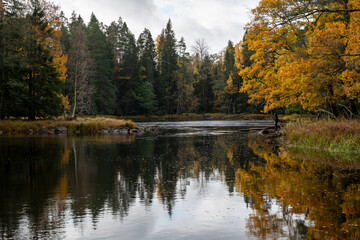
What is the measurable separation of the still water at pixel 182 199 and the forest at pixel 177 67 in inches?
227

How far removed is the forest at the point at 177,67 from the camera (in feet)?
58.1

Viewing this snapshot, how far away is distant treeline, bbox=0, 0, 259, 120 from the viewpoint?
36.3 metres

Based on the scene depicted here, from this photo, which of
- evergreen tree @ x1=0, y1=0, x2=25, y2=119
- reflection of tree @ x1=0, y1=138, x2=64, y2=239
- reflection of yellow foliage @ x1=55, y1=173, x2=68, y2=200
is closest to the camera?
reflection of tree @ x1=0, y1=138, x2=64, y2=239

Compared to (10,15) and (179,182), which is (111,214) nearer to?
(179,182)

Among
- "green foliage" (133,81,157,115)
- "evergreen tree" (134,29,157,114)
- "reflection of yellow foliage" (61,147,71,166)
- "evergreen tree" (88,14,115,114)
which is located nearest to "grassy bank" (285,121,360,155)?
"reflection of yellow foliage" (61,147,71,166)

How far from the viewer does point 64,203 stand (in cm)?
776

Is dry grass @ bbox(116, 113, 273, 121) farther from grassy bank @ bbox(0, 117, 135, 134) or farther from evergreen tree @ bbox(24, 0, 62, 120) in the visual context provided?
evergreen tree @ bbox(24, 0, 62, 120)

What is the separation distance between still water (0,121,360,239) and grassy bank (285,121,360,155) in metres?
1.95

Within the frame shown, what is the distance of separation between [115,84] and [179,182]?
67.7m

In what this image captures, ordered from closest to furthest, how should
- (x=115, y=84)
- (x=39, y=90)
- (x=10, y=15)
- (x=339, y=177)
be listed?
(x=339, y=177), (x=39, y=90), (x=10, y=15), (x=115, y=84)

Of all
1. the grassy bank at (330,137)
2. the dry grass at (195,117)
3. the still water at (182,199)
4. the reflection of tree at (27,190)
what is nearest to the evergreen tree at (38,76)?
the reflection of tree at (27,190)

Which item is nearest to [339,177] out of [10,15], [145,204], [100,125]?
[145,204]

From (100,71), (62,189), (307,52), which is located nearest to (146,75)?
(100,71)

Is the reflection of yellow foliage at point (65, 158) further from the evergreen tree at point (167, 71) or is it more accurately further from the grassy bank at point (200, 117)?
the evergreen tree at point (167, 71)
